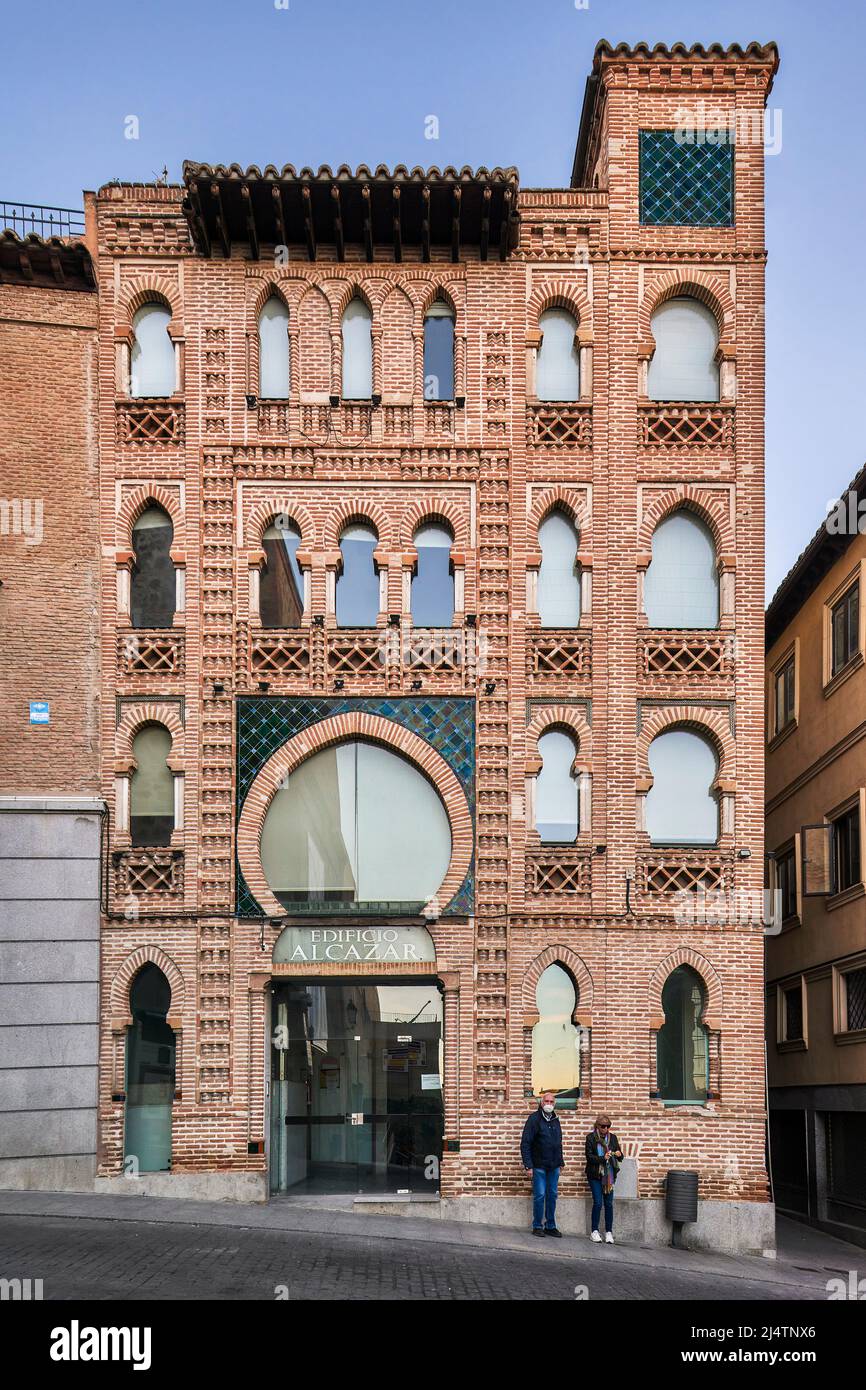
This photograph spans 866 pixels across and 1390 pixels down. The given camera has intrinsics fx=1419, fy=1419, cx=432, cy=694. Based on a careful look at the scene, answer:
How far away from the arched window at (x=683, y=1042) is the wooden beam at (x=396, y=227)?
12013mm

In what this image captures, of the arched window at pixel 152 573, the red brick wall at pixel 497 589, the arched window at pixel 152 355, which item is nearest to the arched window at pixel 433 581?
the red brick wall at pixel 497 589

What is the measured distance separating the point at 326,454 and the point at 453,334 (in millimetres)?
2904

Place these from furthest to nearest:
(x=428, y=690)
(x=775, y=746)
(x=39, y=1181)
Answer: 1. (x=775, y=746)
2. (x=428, y=690)
3. (x=39, y=1181)

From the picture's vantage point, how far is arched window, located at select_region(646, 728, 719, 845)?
22047 mm

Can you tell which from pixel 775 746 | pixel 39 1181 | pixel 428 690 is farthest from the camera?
pixel 775 746

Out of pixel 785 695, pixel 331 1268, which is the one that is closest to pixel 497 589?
pixel 331 1268

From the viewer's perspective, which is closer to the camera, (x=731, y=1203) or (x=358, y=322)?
(x=731, y=1203)

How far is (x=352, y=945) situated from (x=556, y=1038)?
3.39 m

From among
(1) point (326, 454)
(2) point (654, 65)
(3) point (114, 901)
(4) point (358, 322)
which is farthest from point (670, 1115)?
(2) point (654, 65)

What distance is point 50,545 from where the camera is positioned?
72.9ft

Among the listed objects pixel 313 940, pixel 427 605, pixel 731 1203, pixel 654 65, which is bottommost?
pixel 731 1203

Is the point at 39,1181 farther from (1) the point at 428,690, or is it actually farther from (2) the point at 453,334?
(2) the point at 453,334

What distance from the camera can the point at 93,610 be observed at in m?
22.2

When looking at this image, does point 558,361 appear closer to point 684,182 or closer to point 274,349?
point 684,182
